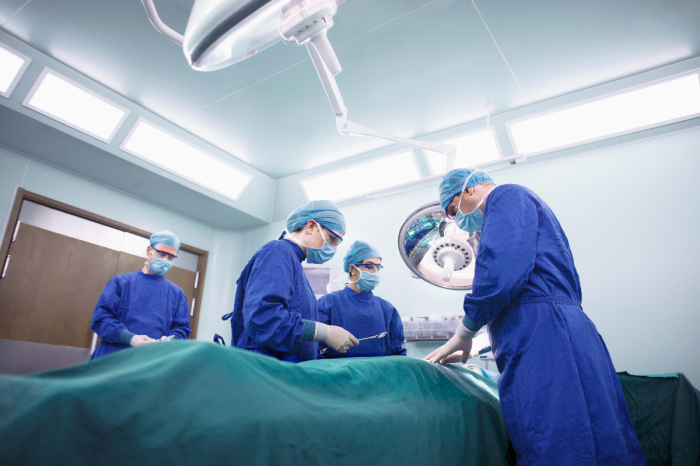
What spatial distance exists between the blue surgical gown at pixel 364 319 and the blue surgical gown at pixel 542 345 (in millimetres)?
1158

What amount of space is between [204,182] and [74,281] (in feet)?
4.63

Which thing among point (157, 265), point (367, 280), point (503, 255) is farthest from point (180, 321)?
point (503, 255)

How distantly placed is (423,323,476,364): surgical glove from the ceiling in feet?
6.51

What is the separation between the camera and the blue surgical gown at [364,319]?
2490 millimetres

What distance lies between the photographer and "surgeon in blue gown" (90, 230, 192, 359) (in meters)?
2.62

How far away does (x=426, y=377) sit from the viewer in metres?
1.31

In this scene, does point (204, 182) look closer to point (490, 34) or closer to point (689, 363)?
point (490, 34)

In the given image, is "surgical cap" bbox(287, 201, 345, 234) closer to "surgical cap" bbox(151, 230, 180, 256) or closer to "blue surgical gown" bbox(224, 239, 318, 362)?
"blue surgical gown" bbox(224, 239, 318, 362)

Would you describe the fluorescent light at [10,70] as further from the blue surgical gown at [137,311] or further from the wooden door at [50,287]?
the blue surgical gown at [137,311]

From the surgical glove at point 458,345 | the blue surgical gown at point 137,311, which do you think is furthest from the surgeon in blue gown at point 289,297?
the blue surgical gown at point 137,311

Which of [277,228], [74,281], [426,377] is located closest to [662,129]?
[426,377]

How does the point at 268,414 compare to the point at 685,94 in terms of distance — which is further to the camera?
the point at 685,94

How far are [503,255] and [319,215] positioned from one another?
927mm

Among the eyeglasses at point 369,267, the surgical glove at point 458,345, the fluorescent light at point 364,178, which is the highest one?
the fluorescent light at point 364,178
